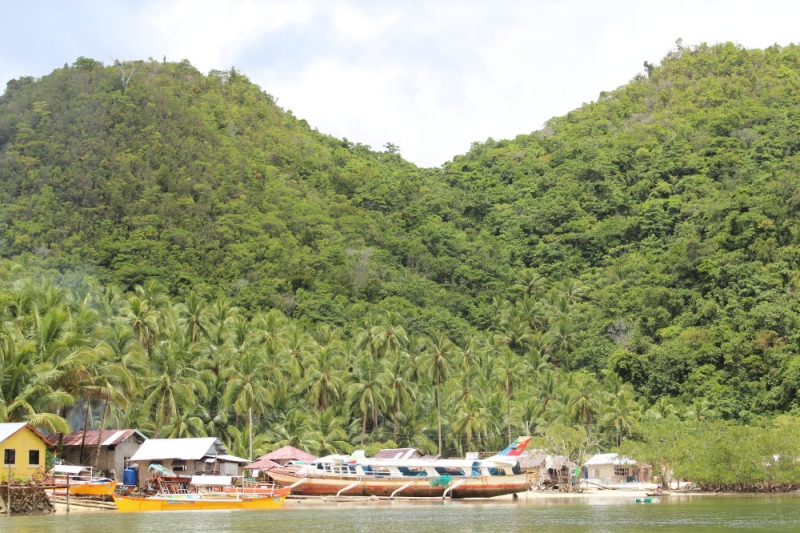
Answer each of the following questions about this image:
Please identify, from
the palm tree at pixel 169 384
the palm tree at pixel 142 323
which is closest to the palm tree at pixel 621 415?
the palm tree at pixel 169 384

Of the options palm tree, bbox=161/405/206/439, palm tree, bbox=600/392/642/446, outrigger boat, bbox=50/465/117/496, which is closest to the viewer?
outrigger boat, bbox=50/465/117/496

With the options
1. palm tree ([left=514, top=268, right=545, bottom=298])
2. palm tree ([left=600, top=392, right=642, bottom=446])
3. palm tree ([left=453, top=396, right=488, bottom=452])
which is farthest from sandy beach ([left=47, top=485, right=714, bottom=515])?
palm tree ([left=514, top=268, right=545, bottom=298])

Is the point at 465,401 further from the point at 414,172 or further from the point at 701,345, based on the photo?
the point at 414,172

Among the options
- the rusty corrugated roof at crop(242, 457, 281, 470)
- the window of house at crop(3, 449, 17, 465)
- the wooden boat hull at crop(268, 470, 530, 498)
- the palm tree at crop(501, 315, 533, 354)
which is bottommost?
the wooden boat hull at crop(268, 470, 530, 498)

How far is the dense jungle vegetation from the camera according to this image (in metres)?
67.2

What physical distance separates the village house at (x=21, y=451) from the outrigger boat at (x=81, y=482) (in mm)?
4196

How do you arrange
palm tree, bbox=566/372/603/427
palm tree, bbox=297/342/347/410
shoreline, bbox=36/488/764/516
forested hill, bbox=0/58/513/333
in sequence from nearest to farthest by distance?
shoreline, bbox=36/488/764/516, palm tree, bbox=297/342/347/410, palm tree, bbox=566/372/603/427, forested hill, bbox=0/58/513/333

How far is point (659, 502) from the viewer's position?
177 feet

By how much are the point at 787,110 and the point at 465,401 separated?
237ft

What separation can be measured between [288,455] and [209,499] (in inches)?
512

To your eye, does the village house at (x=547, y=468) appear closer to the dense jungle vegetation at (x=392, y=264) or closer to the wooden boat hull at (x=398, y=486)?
the dense jungle vegetation at (x=392, y=264)

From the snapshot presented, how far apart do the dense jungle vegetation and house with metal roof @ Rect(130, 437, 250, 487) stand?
2723 mm

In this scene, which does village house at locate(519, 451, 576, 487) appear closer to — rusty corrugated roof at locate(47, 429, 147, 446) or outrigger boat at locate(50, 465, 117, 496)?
rusty corrugated roof at locate(47, 429, 147, 446)

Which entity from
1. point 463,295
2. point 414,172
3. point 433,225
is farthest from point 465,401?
point 414,172
